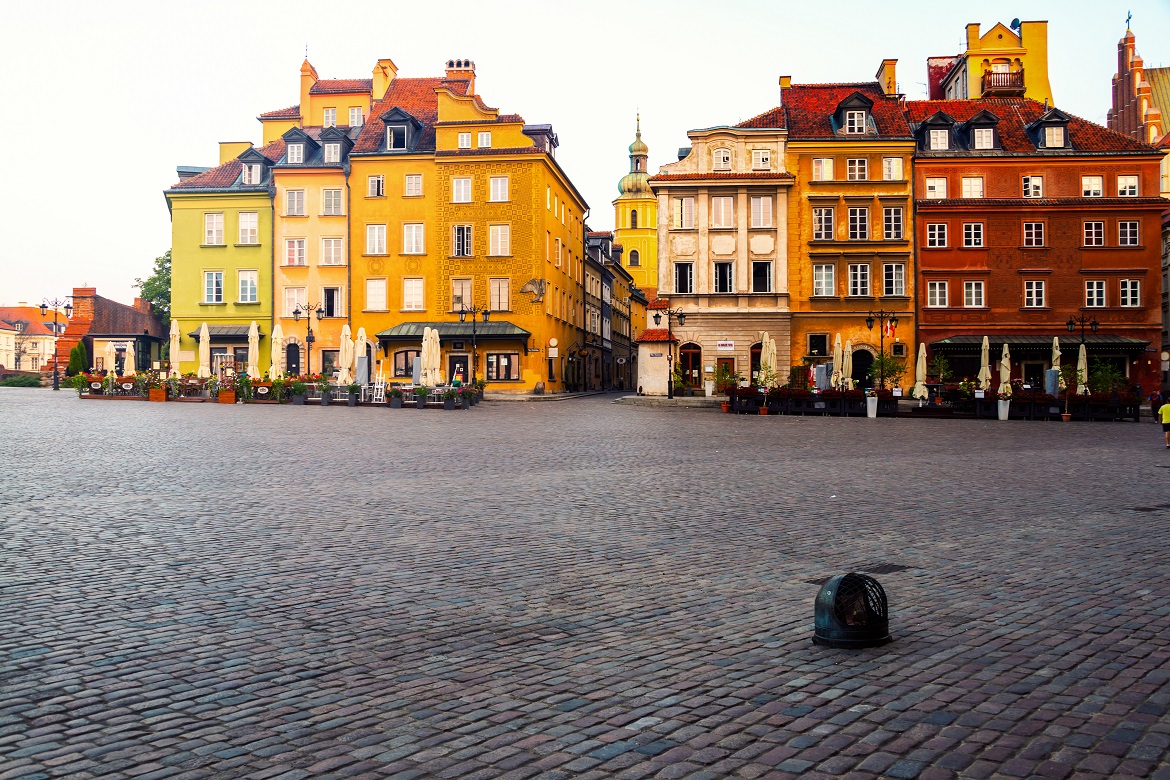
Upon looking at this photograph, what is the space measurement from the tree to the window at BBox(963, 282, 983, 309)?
63.4 metres

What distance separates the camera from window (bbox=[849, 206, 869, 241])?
5275 cm

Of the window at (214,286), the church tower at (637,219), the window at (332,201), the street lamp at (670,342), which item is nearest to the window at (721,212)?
the street lamp at (670,342)

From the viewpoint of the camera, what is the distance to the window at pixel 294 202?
58719 millimetres

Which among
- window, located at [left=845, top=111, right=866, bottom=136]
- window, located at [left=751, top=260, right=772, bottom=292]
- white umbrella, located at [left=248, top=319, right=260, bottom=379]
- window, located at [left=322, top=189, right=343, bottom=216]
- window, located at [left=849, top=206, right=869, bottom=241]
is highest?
window, located at [left=845, top=111, right=866, bottom=136]

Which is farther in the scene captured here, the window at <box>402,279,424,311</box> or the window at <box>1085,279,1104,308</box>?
the window at <box>402,279,424,311</box>

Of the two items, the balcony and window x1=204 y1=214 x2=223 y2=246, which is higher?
the balcony

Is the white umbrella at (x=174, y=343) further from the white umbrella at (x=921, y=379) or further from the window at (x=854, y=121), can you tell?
the window at (x=854, y=121)

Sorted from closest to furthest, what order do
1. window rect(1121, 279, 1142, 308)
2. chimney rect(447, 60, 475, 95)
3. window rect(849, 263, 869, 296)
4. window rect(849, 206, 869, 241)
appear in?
window rect(1121, 279, 1142, 308) → window rect(849, 263, 869, 296) → window rect(849, 206, 869, 241) → chimney rect(447, 60, 475, 95)

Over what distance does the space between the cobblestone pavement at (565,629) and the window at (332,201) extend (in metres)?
45.8

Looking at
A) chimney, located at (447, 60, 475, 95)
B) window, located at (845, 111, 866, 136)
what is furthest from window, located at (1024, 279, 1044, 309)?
chimney, located at (447, 60, 475, 95)

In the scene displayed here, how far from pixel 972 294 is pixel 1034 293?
311cm

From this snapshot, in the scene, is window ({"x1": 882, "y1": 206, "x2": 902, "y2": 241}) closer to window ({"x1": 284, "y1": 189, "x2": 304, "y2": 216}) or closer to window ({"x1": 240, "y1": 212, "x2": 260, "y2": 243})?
window ({"x1": 284, "y1": 189, "x2": 304, "y2": 216})

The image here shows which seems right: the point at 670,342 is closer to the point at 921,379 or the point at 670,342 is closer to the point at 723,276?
the point at 723,276

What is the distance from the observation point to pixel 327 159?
58906mm
